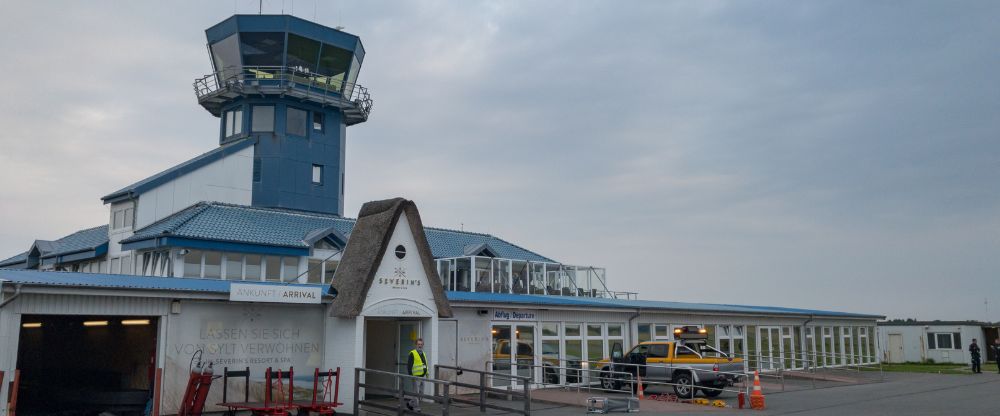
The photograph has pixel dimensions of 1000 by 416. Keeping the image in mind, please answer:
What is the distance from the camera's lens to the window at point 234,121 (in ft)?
126

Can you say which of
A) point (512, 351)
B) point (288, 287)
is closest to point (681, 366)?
point (512, 351)

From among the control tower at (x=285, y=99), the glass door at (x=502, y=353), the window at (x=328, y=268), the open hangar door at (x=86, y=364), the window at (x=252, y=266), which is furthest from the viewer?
the control tower at (x=285, y=99)

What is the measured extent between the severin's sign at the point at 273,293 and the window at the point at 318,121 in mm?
22457

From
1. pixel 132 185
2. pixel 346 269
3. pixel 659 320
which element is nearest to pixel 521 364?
pixel 346 269

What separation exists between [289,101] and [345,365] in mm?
22529

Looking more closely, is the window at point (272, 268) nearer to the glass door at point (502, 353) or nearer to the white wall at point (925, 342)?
the glass door at point (502, 353)

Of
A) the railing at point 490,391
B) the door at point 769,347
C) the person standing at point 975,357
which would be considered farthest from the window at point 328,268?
the person standing at point 975,357

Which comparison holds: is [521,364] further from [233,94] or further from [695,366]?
[233,94]

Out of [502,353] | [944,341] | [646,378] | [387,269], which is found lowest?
[646,378]

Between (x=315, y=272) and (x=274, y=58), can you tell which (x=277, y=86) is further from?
(x=315, y=272)

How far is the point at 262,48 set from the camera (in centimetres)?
3759

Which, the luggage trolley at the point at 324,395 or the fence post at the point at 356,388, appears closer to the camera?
the luggage trolley at the point at 324,395

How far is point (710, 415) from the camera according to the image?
746 inches

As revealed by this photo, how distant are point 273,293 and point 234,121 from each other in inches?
927
